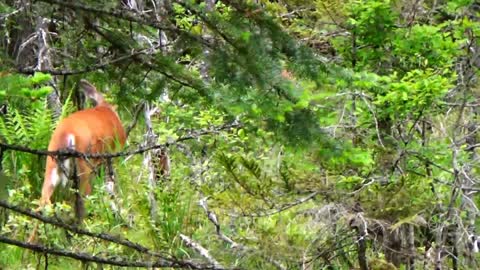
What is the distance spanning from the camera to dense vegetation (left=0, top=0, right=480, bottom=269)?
362cm

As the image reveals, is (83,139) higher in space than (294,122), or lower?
lower

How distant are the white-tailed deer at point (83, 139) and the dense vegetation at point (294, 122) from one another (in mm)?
977

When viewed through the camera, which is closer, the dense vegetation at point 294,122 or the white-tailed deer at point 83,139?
the dense vegetation at point 294,122

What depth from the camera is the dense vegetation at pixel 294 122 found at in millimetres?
3625

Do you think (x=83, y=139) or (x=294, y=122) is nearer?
(x=294, y=122)

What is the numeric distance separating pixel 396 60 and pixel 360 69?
53cm

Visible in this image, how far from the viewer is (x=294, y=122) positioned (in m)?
3.70

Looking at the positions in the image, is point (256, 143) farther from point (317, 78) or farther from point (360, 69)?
point (317, 78)

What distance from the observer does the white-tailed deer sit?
8281 mm

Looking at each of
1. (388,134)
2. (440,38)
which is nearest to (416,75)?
(440,38)

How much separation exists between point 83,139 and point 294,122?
5.22 metres

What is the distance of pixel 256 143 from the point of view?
26.5 ft

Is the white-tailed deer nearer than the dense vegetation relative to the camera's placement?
No

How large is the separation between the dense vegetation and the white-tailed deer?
0.98 meters
